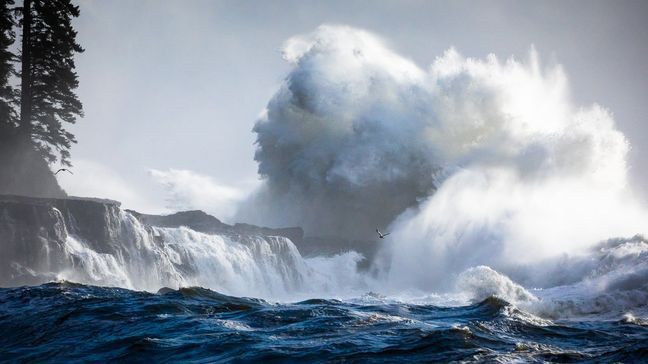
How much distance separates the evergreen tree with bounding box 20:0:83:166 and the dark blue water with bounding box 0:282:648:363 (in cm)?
1697

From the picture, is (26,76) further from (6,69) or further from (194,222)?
(194,222)

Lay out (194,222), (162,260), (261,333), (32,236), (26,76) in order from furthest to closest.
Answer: (194,222) → (162,260) → (26,76) → (32,236) → (261,333)

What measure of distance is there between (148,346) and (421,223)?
40.3m

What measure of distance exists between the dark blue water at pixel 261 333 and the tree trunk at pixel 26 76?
1635 centimetres

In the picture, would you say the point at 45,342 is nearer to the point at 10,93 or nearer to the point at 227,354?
the point at 227,354

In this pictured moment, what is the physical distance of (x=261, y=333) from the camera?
888 cm

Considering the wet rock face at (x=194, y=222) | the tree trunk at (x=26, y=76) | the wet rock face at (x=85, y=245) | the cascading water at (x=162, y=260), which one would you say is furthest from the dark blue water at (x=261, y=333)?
the wet rock face at (x=194, y=222)

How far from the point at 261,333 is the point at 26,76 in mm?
23020

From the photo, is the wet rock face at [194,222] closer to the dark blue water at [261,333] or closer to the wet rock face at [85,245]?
the wet rock face at [85,245]

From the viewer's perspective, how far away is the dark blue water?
748cm

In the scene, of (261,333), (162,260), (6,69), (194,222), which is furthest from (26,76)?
(261,333)

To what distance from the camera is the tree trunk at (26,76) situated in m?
25.7

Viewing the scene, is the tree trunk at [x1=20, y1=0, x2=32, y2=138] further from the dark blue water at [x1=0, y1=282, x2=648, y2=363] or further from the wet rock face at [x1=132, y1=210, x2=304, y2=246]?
the dark blue water at [x1=0, y1=282, x2=648, y2=363]

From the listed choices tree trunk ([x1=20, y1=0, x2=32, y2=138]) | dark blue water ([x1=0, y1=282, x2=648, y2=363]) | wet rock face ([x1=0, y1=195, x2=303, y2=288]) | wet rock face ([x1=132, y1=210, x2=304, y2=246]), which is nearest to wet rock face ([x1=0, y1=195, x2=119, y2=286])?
wet rock face ([x1=0, y1=195, x2=303, y2=288])
